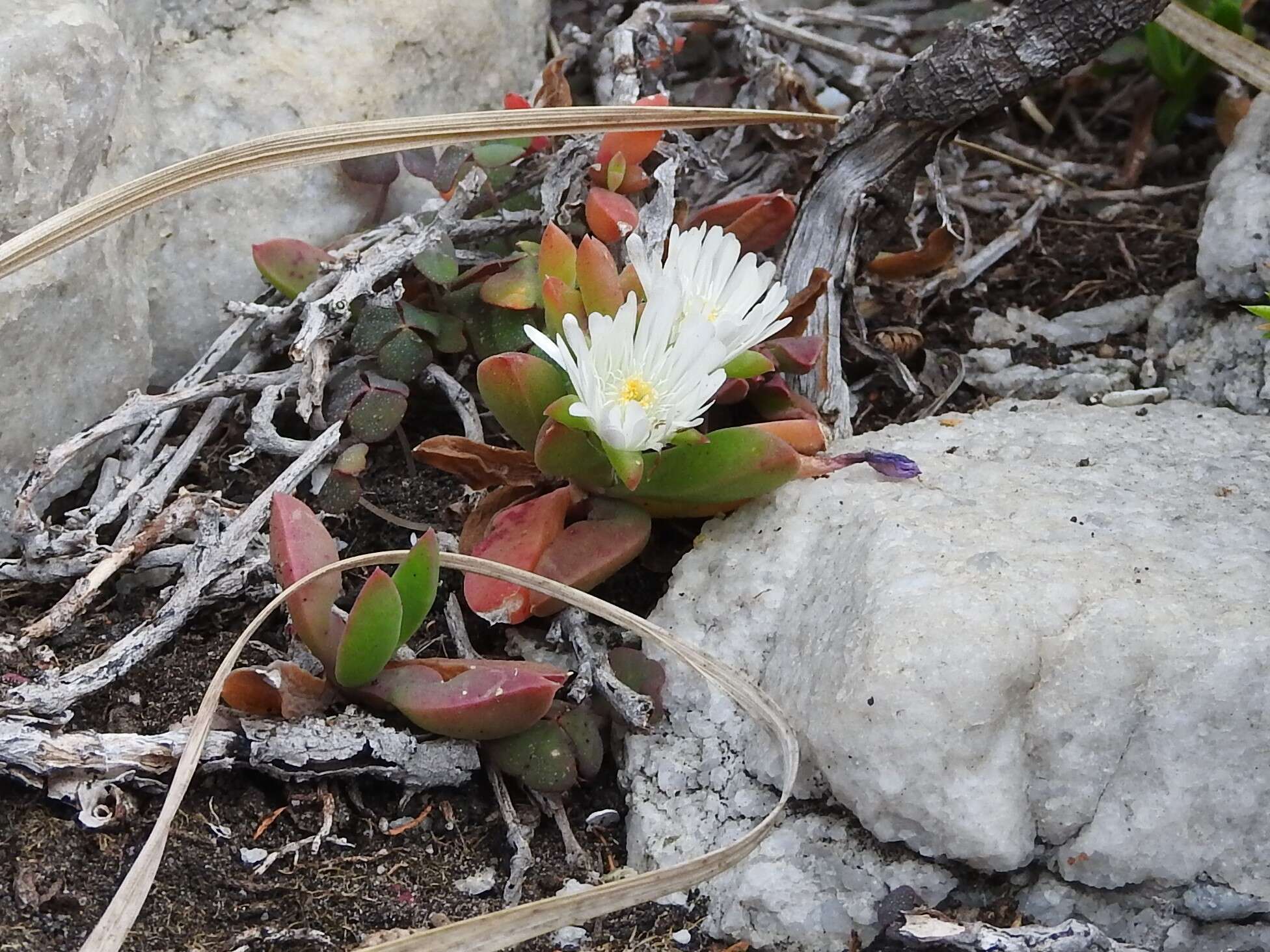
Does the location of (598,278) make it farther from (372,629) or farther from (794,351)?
(372,629)

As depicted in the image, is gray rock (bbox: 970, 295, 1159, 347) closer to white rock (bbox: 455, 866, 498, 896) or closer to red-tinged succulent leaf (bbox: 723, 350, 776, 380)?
red-tinged succulent leaf (bbox: 723, 350, 776, 380)

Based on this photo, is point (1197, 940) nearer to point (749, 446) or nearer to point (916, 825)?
point (916, 825)

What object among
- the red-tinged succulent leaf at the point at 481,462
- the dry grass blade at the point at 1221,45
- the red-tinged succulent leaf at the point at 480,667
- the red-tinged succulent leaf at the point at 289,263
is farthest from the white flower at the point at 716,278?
the dry grass blade at the point at 1221,45

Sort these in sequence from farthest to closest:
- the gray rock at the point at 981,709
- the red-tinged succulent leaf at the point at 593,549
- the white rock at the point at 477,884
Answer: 1. the red-tinged succulent leaf at the point at 593,549
2. the white rock at the point at 477,884
3. the gray rock at the point at 981,709

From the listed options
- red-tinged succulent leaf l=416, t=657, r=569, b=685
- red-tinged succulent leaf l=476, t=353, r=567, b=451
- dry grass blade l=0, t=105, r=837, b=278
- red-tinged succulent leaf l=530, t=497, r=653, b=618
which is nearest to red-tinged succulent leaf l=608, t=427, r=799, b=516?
red-tinged succulent leaf l=530, t=497, r=653, b=618

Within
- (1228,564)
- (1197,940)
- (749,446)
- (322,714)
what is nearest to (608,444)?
(749,446)

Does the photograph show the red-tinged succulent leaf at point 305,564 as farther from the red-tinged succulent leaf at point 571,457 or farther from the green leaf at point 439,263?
the green leaf at point 439,263
